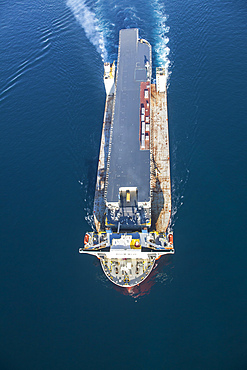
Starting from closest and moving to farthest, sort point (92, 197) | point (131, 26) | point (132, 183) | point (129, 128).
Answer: point (132, 183) < point (92, 197) < point (129, 128) < point (131, 26)

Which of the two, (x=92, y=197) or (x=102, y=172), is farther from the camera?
(x=102, y=172)

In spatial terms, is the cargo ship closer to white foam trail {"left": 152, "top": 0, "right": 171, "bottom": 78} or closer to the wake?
white foam trail {"left": 152, "top": 0, "right": 171, "bottom": 78}

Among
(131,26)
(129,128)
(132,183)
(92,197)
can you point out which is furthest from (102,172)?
(131,26)

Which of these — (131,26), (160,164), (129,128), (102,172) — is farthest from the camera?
(131,26)

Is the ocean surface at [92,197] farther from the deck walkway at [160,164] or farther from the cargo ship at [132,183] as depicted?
the cargo ship at [132,183]

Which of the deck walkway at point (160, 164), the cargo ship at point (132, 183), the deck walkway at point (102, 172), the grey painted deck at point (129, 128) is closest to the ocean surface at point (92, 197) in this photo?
the deck walkway at point (102, 172)

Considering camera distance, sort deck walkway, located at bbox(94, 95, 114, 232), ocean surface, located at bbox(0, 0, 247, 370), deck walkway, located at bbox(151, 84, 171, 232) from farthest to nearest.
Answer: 1. deck walkway, located at bbox(94, 95, 114, 232)
2. deck walkway, located at bbox(151, 84, 171, 232)
3. ocean surface, located at bbox(0, 0, 247, 370)

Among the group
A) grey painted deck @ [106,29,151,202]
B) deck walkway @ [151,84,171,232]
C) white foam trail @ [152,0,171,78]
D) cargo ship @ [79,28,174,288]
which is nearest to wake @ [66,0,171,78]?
white foam trail @ [152,0,171,78]

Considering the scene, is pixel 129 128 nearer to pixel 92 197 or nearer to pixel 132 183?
pixel 132 183
